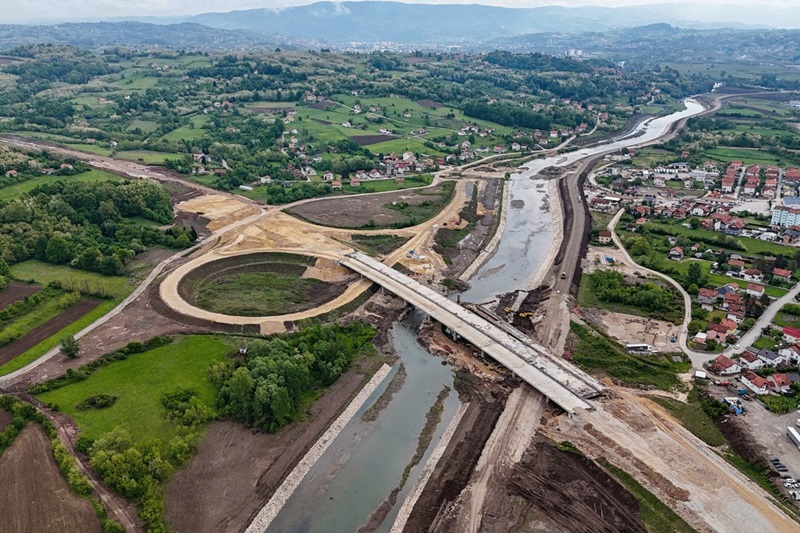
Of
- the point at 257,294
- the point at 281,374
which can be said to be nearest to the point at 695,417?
the point at 281,374

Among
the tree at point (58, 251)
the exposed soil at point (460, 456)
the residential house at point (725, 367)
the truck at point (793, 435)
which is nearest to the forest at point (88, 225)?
the tree at point (58, 251)

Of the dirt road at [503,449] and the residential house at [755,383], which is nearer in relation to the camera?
the dirt road at [503,449]

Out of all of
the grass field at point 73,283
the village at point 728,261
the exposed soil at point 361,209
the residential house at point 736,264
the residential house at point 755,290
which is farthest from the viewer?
the exposed soil at point 361,209

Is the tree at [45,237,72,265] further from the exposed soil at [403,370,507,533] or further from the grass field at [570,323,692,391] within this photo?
the grass field at [570,323,692,391]

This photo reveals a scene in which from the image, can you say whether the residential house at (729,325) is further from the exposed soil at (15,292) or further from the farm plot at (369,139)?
the farm plot at (369,139)

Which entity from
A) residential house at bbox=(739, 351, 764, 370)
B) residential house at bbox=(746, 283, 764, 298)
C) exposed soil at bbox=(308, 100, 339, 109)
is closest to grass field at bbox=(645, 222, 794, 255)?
residential house at bbox=(746, 283, 764, 298)
